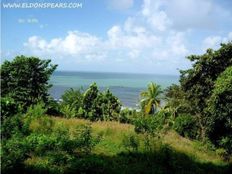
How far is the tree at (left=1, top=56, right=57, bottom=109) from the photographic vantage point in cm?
2633

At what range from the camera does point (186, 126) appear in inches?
1062

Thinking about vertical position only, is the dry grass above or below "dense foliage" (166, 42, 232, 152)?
below

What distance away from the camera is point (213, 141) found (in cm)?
2136

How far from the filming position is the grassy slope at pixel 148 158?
47.8ft

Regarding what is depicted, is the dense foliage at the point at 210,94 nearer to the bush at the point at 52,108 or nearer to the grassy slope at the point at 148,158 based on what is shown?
the grassy slope at the point at 148,158

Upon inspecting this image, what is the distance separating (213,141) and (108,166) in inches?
369

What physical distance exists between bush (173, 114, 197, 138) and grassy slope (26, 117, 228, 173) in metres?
5.65

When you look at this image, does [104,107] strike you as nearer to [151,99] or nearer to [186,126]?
[186,126]

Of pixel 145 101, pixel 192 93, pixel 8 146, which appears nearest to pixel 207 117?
pixel 192 93

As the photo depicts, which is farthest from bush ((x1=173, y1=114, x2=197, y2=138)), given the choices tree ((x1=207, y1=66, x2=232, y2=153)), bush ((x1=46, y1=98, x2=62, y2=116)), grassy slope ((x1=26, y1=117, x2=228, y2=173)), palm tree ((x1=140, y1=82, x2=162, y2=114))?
palm tree ((x1=140, y1=82, x2=162, y2=114))

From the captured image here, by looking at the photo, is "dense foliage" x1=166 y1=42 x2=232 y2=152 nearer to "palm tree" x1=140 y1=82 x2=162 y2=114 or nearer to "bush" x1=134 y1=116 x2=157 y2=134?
"bush" x1=134 y1=116 x2=157 y2=134

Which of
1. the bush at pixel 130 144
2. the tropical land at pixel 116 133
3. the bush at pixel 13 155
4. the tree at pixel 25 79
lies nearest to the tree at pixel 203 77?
the tropical land at pixel 116 133

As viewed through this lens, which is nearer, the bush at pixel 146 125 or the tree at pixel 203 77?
the bush at pixel 146 125

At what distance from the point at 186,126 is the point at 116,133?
8713mm
